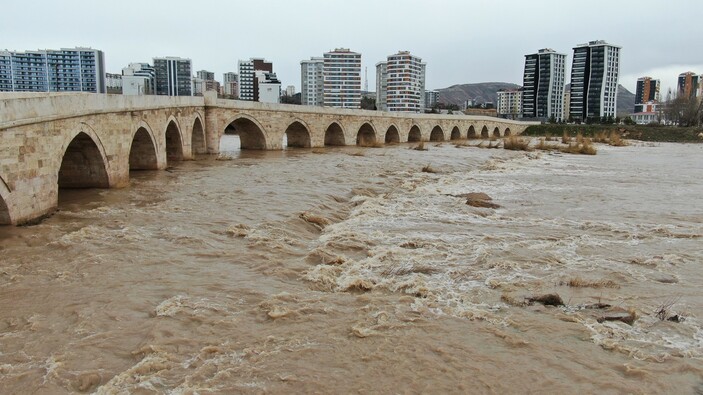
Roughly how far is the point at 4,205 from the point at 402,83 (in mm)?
83206

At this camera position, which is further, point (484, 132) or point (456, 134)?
point (484, 132)

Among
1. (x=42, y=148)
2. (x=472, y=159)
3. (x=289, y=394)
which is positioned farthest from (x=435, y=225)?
(x=472, y=159)

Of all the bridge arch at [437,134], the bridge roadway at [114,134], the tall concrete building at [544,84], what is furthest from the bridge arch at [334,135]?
the tall concrete building at [544,84]

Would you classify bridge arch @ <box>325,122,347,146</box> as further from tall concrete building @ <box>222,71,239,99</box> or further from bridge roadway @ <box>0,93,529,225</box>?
tall concrete building @ <box>222,71,239,99</box>

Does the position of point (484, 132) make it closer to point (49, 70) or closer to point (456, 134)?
point (456, 134)

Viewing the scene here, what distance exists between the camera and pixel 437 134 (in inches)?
1478

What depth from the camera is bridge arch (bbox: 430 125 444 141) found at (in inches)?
1460

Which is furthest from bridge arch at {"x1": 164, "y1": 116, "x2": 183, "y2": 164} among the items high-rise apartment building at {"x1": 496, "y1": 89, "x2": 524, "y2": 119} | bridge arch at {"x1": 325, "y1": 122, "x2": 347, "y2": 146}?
high-rise apartment building at {"x1": 496, "y1": 89, "x2": 524, "y2": 119}

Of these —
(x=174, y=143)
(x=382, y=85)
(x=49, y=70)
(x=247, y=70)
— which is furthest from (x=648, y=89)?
(x=174, y=143)

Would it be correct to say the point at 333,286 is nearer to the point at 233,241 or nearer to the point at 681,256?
the point at 233,241

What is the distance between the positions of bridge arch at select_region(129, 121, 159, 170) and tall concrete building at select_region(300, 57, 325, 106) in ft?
244

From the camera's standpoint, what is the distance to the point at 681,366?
3.96m

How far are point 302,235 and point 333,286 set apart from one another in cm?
211

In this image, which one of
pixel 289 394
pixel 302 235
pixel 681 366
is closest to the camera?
pixel 289 394
